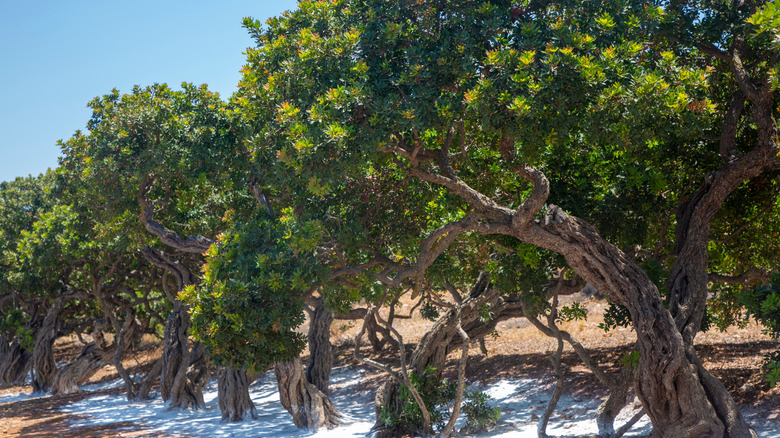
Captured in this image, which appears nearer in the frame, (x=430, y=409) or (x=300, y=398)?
(x=430, y=409)

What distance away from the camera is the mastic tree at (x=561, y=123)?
23.9 ft

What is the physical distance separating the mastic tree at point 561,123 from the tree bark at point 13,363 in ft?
72.4

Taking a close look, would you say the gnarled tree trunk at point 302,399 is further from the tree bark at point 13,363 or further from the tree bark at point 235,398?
the tree bark at point 13,363

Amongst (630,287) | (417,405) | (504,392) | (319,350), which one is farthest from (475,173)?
(319,350)

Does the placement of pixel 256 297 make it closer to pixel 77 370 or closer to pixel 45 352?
pixel 77 370

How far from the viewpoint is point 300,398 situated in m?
13.1

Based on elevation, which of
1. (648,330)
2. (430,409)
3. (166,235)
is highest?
(166,235)

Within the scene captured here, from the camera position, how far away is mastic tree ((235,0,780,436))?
7.30 meters

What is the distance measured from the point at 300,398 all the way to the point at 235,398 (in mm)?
2303

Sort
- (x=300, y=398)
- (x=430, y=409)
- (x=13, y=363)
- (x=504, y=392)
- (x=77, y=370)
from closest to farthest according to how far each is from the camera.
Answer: (x=430, y=409), (x=300, y=398), (x=504, y=392), (x=77, y=370), (x=13, y=363)

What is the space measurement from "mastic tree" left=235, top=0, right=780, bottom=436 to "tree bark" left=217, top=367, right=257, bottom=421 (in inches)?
254

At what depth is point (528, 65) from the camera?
7.41 metres

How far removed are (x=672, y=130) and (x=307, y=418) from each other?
30.5 feet

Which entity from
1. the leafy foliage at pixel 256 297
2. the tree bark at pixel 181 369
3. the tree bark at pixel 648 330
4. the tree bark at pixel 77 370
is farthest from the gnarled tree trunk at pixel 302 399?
the tree bark at pixel 77 370
